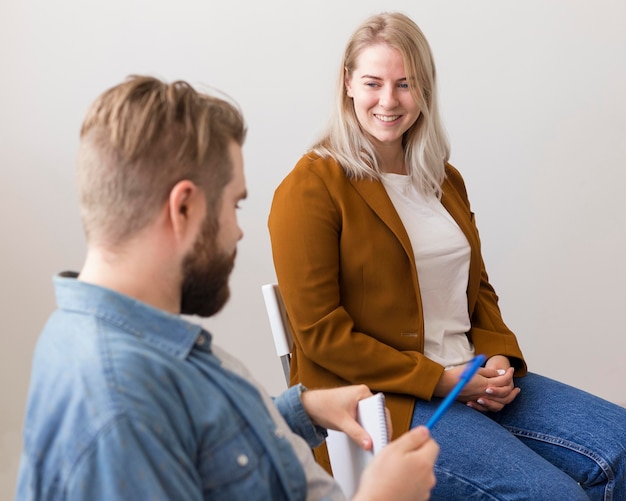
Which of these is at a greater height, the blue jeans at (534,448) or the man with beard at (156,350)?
the man with beard at (156,350)

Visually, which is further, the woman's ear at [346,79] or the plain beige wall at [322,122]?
the plain beige wall at [322,122]

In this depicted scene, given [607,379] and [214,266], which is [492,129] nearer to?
[607,379]

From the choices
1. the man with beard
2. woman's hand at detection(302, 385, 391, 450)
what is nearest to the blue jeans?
woman's hand at detection(302, 385, 391, 450)

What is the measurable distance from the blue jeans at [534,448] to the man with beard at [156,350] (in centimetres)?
43

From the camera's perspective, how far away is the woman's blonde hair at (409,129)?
1671mm

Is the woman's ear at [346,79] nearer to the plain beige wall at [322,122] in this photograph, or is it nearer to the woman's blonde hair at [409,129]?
the woman's blonde hair at [409,129]

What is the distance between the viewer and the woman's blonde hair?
1.67m

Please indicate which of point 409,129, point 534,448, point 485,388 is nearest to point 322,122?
point 409,129

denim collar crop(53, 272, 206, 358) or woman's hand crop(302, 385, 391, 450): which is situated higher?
denim collar crop(53, 272, 206, 358)

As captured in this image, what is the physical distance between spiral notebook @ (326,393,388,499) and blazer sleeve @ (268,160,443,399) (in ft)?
0.93

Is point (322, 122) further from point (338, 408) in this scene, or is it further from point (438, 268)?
point (338, 408)

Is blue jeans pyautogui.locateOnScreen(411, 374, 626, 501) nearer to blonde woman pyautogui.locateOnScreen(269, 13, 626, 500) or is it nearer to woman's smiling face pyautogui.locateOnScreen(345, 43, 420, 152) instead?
blonde woman pyautogui.locateOnScreen(269, 13, 626, 500)

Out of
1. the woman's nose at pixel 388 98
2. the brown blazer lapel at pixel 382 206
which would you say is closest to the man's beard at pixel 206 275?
the brown blazer lapel at pixel 382 206

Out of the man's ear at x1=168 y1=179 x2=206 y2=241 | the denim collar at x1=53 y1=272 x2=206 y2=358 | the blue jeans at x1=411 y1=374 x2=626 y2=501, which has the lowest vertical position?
the blue jeans at x1=411 y1=374 x2=626 y2=501
